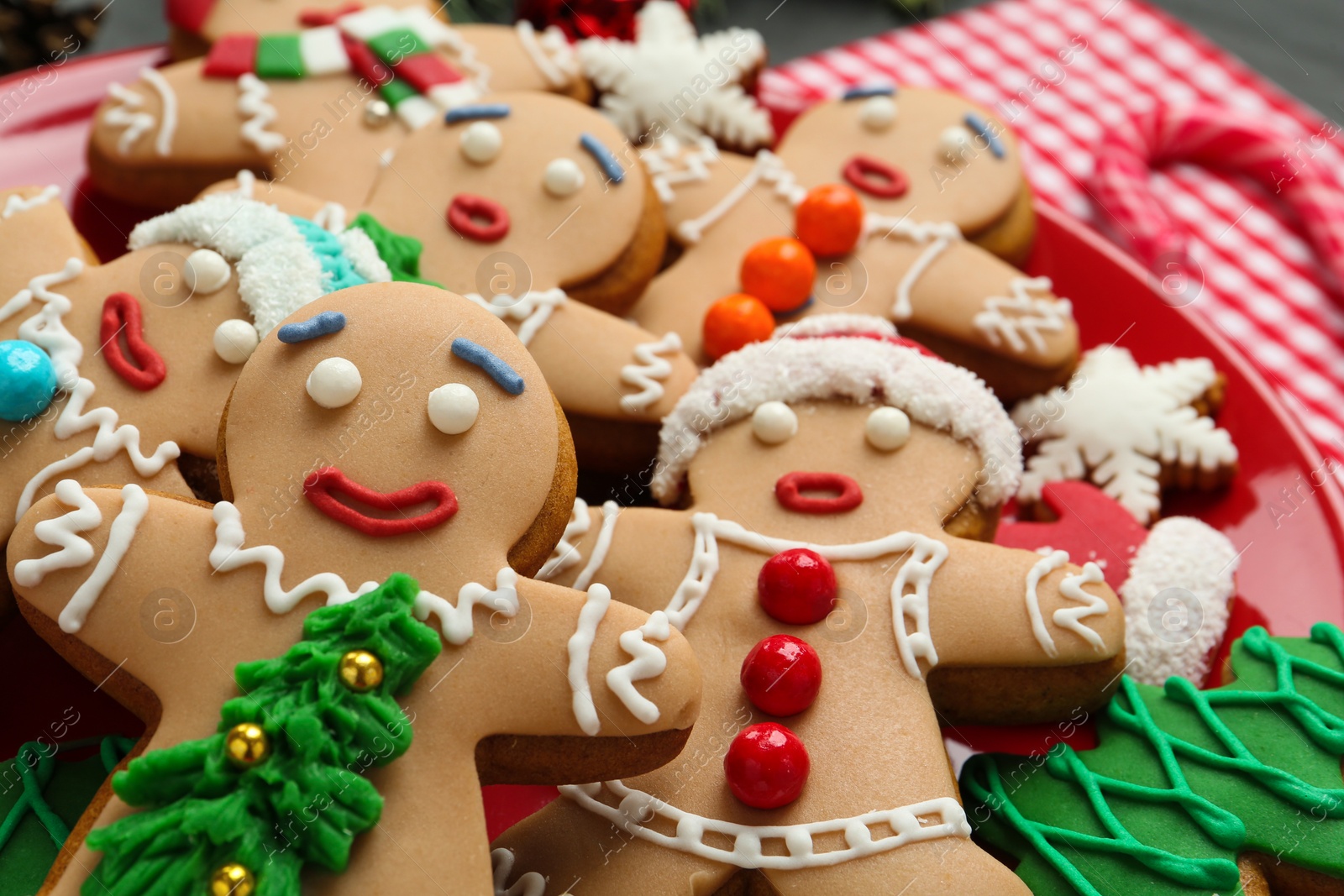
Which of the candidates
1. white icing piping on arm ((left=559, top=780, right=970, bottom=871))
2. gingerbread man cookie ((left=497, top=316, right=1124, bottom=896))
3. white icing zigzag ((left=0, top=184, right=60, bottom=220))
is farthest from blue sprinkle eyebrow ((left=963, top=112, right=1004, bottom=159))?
white icing zigzag ((left=0, top=184, right=60, bottom=220))

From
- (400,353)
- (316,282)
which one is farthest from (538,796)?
(316,282)

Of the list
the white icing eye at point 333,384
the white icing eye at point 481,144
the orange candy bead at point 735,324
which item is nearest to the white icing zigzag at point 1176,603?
the orange candy bead at point 735,324

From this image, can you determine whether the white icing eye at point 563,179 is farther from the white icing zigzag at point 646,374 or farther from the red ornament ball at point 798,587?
the red ornament ball at point 798,587

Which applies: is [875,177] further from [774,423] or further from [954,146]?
[774,423]

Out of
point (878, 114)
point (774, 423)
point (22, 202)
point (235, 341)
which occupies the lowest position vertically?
point (22, 202)

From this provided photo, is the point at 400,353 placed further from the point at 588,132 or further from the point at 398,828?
the point at 588,132

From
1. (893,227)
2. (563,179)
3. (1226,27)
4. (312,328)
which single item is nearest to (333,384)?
(312,328)
